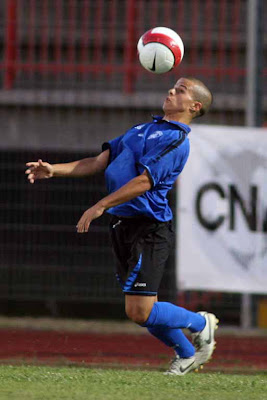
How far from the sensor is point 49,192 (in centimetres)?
1046

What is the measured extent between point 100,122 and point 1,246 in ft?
5.20

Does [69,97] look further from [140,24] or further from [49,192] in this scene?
[140,24]

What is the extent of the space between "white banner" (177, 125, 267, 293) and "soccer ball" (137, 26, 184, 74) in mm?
2496

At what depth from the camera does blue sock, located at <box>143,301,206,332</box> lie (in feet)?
20.5

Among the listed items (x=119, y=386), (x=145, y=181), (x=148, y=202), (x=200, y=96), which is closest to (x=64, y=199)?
(x=200, y=96)

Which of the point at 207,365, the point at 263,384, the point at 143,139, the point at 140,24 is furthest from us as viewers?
the point at 140,24

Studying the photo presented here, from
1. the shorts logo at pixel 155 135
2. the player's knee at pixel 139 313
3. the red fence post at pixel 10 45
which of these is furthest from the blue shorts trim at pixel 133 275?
the red fence post at pixel 10 45

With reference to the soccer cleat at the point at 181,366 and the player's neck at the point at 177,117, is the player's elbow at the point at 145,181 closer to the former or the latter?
the player's neck at the point at 177,117

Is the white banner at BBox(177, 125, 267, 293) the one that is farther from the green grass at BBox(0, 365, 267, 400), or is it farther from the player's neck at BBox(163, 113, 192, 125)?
the green grass at BBox(0, 365, 267, 400)

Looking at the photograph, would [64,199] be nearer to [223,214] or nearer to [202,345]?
[223,214]

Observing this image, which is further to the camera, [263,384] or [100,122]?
[100,122]

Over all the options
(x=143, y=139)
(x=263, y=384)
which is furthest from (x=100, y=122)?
(x=263, y=384)

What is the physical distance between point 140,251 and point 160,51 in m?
1.32

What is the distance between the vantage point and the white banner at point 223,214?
9.12 meters
